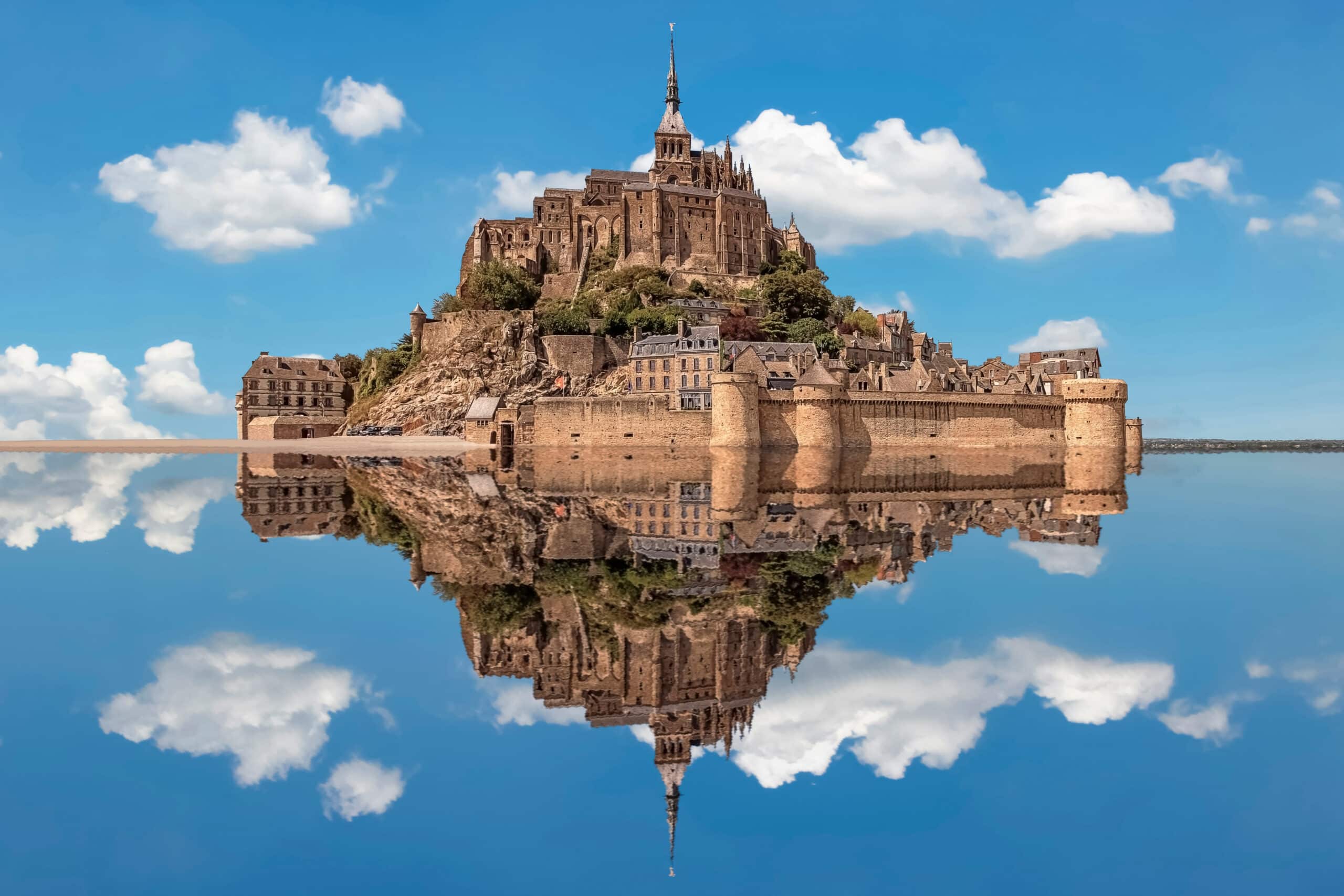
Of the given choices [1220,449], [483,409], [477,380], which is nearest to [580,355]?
[477,380]

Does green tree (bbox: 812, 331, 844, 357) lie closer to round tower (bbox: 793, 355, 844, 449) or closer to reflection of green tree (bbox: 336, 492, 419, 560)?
round tower (bbox: 793, 355, 844, 449)

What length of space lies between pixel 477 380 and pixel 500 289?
1065 cm


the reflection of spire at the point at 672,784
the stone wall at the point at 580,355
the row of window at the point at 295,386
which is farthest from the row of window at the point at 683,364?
the reflection of spire at the point at 672,784

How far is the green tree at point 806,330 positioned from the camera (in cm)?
6284

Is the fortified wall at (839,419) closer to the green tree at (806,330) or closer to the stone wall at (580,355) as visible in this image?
the green tree at (806,330)

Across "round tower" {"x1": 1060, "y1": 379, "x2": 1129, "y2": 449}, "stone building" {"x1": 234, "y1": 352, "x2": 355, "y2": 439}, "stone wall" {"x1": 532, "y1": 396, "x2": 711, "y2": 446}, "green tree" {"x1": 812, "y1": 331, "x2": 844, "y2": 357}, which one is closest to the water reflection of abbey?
"stone wall" {"x1": 532, "y1": 396, "x2": 711, "y2": 446}

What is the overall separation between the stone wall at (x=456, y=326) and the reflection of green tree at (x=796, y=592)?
53087 mm

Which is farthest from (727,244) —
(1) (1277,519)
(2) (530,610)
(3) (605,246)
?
(2) (530,610)

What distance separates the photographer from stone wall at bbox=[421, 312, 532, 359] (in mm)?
69688

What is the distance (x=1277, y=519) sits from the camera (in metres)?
24.2

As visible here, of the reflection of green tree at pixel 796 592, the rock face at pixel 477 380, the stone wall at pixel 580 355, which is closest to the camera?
the reflection of green tree at pixel 796 592

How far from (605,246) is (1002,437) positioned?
122ft

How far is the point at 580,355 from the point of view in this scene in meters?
64.0

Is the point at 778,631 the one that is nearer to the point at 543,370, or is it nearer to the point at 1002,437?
the point at 1002,437
